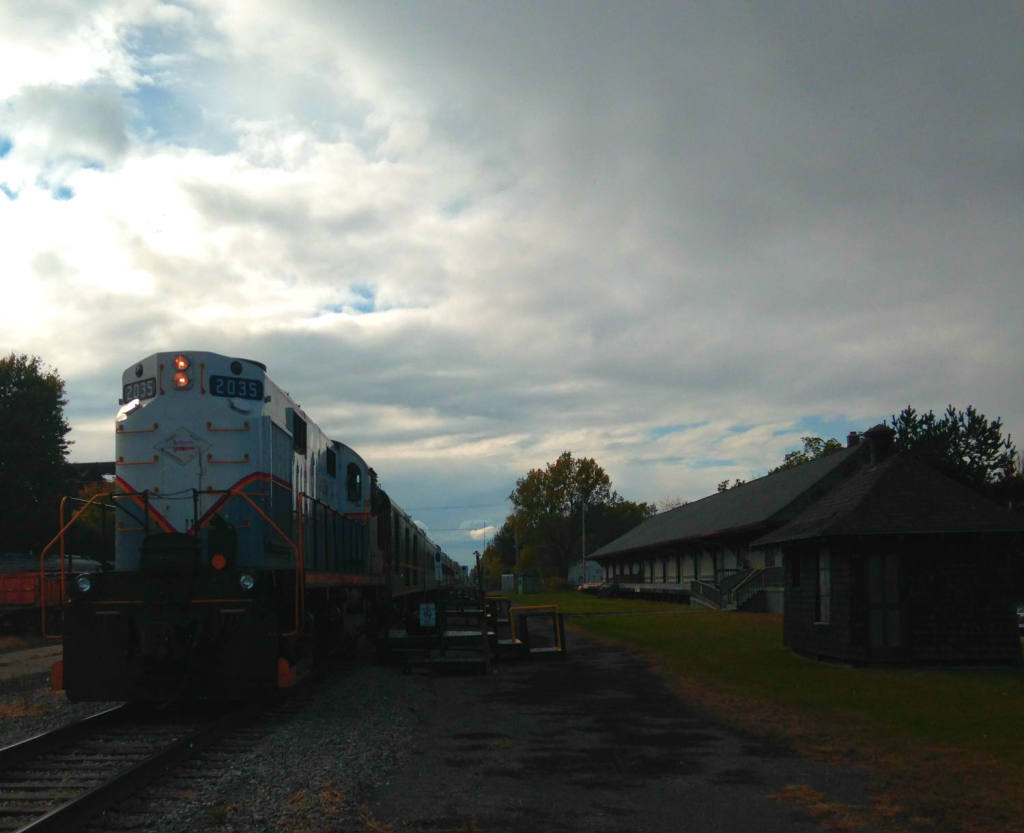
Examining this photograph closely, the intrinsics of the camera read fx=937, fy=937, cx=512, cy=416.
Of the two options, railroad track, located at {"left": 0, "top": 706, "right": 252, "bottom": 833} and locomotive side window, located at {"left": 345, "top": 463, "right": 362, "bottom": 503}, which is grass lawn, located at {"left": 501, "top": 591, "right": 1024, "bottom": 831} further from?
locomotive side window, located at {"left": 345, "top": 463, "right": 362, "bottom": 503}

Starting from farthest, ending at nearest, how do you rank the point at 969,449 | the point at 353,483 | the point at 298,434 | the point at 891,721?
the point at 969,449
the point at 353,483
the point at 298,434
the point at 891,721

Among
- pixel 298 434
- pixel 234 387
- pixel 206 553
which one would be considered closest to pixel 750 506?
pixel 298 434

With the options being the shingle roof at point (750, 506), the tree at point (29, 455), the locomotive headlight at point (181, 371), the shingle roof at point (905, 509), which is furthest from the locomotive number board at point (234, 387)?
the tree at point (29, 455)

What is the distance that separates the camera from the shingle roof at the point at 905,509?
16.8 metres

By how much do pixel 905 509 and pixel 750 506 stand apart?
25.9 meters

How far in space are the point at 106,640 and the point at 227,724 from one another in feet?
5.78

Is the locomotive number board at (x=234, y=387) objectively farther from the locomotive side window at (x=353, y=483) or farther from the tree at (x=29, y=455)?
the tree at (x=29, y=455)

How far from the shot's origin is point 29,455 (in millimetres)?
48750

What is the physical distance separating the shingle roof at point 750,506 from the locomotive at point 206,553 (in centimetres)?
2572

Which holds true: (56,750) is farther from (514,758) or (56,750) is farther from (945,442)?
(945,442)

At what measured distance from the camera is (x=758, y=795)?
308 inches

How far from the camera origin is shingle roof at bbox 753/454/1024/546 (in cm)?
1681

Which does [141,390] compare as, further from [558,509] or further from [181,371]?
[558,509]

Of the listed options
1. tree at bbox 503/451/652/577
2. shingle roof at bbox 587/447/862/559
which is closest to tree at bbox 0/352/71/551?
shingle roof at bbox 587/447/862/559
